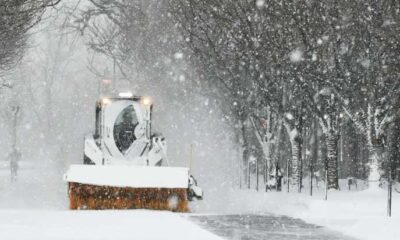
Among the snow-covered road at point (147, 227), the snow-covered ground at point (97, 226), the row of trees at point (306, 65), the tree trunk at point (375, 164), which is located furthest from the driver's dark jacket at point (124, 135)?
the tree trunk at point (375, 164)

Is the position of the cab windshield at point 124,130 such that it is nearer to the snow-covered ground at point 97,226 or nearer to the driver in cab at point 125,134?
the driver in cab at point 125,134

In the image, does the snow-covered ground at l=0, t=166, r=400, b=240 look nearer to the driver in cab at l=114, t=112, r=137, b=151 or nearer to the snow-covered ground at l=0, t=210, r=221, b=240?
the snow-covered ground at l=0, t=210, r=221, b=240

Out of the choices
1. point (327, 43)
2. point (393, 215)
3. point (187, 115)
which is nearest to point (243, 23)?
point (327, 43)

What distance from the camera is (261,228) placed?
14.5m

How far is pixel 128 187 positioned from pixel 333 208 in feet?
15.5

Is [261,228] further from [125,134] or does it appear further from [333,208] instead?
[125,134]

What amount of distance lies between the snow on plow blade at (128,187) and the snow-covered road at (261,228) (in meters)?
1.33

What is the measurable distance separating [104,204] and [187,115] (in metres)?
23.6

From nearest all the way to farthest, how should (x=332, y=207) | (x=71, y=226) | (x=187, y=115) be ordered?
(x=71, y=226) → (x=332, y=207) → (x=187, y=115)

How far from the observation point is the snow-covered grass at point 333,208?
1402cm

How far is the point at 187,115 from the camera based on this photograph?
41.1m

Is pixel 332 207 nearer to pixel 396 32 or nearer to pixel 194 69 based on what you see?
pixel 396 32

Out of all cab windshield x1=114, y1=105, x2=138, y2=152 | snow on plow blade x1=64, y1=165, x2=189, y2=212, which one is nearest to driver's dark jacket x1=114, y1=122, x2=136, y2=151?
cab windshield x1=114, y1=105, x2=138, y2=152

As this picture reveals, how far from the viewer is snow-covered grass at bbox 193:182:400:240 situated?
46.0ft
